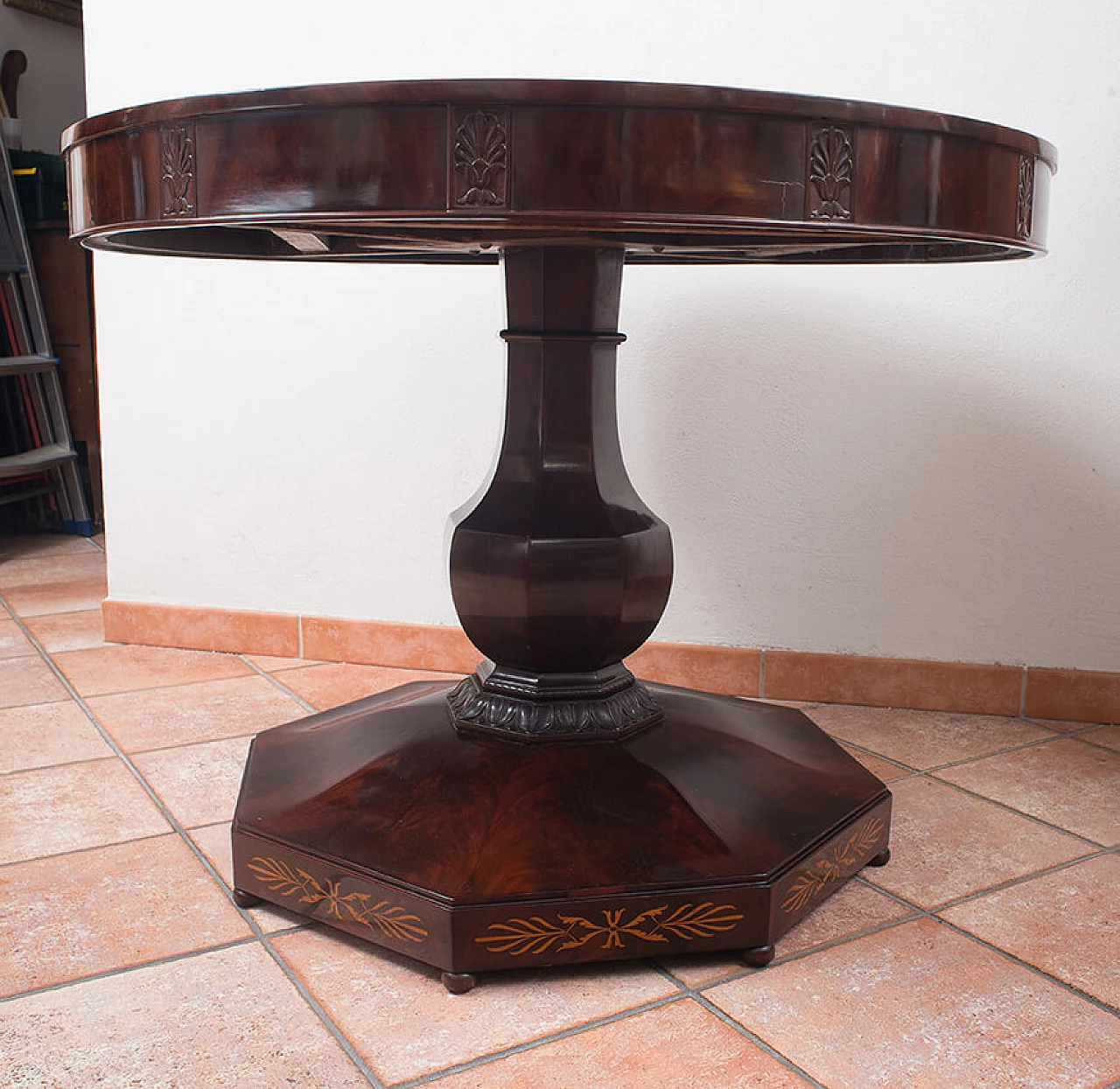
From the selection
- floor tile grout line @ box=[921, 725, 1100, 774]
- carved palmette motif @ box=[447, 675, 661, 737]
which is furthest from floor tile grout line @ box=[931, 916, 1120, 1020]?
floor tile grout line @ box=[921, 725, 1100, 774]

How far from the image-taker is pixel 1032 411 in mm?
2061

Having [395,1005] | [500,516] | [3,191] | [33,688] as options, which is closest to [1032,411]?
[500,516]

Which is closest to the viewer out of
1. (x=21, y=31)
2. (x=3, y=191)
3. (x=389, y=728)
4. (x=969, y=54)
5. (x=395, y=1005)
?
(x=395, y=1005)

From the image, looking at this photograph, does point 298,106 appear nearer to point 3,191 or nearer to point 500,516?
point 500,516

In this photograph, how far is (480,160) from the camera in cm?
92

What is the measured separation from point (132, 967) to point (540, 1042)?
0.44 meters

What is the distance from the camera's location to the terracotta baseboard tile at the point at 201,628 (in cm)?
247

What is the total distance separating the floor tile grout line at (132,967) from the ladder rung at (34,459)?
2.60 metres

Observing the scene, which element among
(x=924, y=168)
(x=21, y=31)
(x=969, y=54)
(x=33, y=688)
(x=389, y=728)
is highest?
(x=21, y=31)

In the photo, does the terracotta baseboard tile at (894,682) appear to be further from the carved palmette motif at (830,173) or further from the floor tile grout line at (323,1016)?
the carved palmette motif at (830,173)

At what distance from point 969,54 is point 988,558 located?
86 centimetres

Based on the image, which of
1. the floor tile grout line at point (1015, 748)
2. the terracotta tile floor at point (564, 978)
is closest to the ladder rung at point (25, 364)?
the terracotta tile floor at point (564, 978)

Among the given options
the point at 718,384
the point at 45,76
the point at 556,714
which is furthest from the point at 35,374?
the point at 556,714

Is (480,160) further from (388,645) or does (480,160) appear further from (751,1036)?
(388,645)
